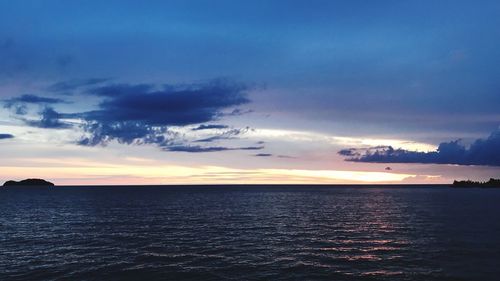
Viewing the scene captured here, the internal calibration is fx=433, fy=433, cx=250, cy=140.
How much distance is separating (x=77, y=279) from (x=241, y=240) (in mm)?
25334

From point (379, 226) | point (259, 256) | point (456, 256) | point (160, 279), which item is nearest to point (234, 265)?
point (259, 256)

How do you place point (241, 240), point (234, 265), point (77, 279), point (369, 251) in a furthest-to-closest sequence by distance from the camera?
point (241, 240) < point (369, 251) < point (234, 265) < point (77, 279)

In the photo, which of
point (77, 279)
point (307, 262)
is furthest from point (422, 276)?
point (77, 279)

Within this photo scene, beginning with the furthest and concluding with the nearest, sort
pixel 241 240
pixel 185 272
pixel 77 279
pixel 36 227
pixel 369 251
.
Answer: pixel 36 227 < pixel 241 240 < pixel 369 251 < pixel 185 272 < pixel 77 279

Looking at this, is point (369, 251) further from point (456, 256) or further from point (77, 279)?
point (77, 279)

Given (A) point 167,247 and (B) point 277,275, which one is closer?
(B) point 277,275

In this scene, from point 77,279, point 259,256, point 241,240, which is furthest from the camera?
point 241,240

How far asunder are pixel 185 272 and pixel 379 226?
46.6 m

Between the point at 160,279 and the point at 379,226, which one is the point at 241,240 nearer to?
the point at 160,279

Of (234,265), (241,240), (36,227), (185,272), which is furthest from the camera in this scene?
(36,227)

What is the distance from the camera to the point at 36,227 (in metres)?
75.2

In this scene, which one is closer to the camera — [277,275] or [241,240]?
[277,275]

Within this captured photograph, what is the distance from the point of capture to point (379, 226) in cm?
7619

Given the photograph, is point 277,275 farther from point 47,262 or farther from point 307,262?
point 47,262
